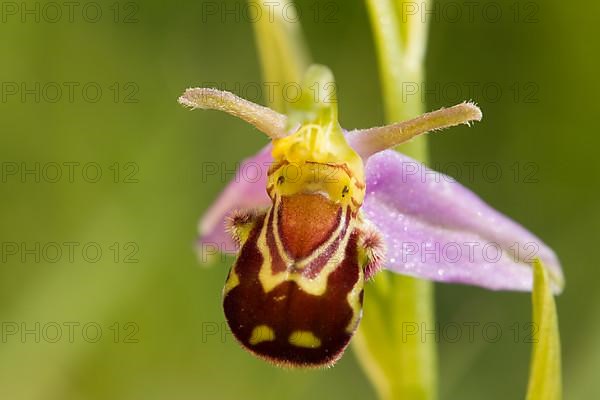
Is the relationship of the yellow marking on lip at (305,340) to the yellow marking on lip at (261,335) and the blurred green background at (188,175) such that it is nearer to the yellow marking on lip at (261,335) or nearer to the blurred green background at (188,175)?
the yellow marking on lip at (261,335)

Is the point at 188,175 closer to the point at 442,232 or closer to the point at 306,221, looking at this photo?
the point at 442,232

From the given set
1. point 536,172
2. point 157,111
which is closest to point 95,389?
point 157,111

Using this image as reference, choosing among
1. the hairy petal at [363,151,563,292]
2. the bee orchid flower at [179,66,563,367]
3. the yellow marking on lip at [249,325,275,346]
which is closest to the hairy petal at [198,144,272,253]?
the bee orchid flower at [179,66,563,367]

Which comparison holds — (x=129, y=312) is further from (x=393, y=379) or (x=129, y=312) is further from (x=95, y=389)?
(x=393, y=379)

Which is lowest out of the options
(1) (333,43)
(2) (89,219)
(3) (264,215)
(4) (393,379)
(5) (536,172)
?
(4) (393,379)

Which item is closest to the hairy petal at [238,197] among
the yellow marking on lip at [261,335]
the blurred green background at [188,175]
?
the yellow marking on lip at [261,335]
